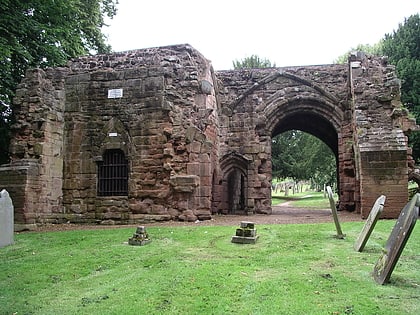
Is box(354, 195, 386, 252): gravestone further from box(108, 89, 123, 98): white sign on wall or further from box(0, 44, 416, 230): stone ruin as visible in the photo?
box(108, 89, 123, 98): white sign on wall

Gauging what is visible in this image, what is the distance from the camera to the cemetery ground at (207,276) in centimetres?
489

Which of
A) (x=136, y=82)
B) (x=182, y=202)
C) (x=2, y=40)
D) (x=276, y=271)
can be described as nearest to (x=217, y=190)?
(x=182, y=202)

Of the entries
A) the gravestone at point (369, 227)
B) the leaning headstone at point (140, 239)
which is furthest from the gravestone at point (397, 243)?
the leaning headstone at point (140, 239)

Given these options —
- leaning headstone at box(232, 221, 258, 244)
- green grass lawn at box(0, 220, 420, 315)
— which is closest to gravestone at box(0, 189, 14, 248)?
green grass lawn at box(0, 220, 420, 315)

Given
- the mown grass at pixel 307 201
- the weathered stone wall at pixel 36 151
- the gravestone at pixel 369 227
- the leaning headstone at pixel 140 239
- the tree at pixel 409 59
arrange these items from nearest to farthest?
1. the gravestone at pixel 369 227
2. the leaning headstone at pixel 140 239
3. the weathered stone wall at pixel 36 151
4. the tree at pixel 409 59
5. the mown grass at pixel 307 201

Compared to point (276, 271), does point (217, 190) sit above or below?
above

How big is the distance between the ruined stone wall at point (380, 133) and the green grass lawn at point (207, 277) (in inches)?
109

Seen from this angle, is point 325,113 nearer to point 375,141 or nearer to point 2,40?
point 375,141

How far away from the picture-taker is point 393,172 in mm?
12016

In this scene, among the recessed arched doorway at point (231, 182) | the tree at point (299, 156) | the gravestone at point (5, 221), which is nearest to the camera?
the gravestone at point (5, 221)

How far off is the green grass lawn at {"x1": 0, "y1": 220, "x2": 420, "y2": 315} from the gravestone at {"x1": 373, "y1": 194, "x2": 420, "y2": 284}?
0.16m

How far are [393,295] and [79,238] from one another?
24.8ft

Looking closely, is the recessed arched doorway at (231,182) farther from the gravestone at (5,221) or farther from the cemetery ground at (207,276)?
the gravestone at (5,221)

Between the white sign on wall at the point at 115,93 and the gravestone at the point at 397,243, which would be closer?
the gravestone at the point at 397,243
